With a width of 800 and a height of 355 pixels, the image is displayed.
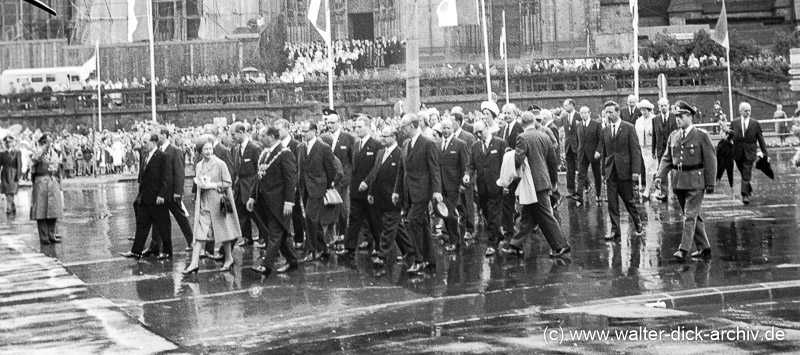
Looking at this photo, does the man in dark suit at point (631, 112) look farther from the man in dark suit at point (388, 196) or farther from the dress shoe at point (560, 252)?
the man in dark suit at point (388, 196)

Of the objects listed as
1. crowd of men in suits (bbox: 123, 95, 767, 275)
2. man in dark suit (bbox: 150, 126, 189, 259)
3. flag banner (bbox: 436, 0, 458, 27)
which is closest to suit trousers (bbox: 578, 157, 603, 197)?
crowd of men in suits (bbox: 123, 95, 767, 275)

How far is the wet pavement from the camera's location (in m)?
11.1

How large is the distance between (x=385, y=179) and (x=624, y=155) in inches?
152

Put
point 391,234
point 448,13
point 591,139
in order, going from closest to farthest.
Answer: point 391,234
point 591,139
point 448,13

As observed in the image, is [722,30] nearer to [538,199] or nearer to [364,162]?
[364,162]

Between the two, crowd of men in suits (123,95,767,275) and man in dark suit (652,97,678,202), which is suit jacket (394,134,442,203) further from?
man in dark suit (652,97,678,202)

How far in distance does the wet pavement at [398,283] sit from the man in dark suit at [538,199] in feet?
0.75

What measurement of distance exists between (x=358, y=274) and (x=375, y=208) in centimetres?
137

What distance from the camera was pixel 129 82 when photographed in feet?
165

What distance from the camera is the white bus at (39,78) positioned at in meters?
52.1

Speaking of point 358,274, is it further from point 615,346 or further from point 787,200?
point 787,200

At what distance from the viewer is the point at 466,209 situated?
17094 millimetres

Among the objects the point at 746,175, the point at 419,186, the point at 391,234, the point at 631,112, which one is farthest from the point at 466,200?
the point at 631,112

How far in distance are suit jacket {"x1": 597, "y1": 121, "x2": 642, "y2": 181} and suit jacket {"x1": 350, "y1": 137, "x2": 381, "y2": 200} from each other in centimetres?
328
